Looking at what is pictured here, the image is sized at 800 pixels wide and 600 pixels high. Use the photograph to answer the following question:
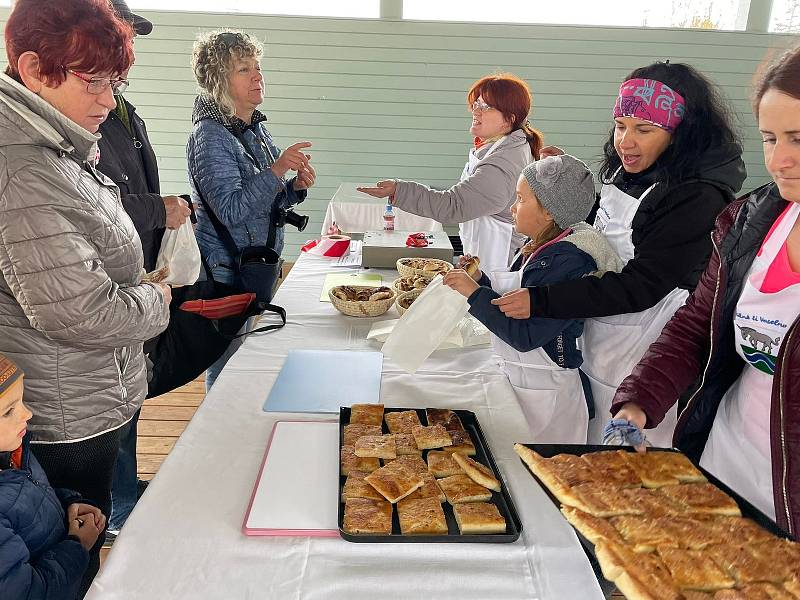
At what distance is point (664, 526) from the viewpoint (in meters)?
1.08

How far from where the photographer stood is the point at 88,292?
1.35 m

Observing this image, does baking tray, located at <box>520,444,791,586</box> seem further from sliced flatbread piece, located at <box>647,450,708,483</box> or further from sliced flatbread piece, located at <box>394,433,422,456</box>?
sliced flatbread piece, located at <box>394,433,422,456</box>

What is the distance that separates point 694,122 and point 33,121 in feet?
5.46

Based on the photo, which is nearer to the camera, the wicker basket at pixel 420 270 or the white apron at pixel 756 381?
the white apron at pixel 756 381

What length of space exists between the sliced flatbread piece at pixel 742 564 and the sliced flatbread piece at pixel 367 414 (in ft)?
2.31

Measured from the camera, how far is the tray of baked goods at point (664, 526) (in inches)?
37.5

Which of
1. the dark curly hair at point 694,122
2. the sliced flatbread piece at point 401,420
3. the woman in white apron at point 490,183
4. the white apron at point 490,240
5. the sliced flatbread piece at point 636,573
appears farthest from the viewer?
the white apron at point 490,240

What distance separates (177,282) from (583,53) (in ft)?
16.3

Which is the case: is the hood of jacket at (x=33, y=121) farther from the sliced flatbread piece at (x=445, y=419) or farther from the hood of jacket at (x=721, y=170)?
the hood of jacket at (x=721, y=170)

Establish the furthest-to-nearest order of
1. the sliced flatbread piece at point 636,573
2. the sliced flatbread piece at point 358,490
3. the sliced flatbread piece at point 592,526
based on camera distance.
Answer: the sliced flatbread piece at point 358,490
the sliced flatbread piece at point 592,526
the sliced flatbread piece at point 636,573

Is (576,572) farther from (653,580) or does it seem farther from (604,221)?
(604,221)

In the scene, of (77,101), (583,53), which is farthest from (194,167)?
(583,53)

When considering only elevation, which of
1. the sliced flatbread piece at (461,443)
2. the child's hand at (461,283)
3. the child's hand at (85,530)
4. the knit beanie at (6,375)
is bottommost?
the child's hand at (85,530)

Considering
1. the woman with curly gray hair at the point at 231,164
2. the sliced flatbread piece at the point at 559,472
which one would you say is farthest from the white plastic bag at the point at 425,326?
the woman with curly gray hair at the point at 231,164
